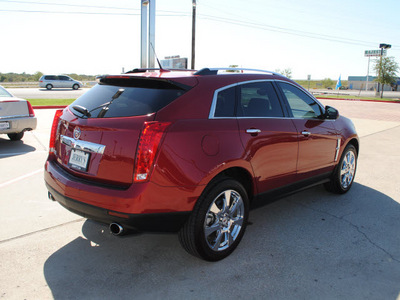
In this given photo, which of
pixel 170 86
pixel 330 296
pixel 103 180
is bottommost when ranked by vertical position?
pixel 330 296

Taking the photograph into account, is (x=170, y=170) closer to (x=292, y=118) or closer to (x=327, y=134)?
(x=292, y=118)

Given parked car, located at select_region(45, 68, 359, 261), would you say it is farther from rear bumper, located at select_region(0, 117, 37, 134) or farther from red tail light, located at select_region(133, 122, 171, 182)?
rear bumper, located at select_region(0, 117, 37, 134)

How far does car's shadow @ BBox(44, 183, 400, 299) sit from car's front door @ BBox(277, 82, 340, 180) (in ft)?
2.30

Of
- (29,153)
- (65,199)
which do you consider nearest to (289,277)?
(65,199)

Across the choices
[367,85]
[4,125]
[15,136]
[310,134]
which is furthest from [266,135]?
[367,85]

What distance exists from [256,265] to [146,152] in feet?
4.87

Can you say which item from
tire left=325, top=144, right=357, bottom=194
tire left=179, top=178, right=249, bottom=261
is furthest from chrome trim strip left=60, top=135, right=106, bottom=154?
tire left=325, top=144, right=357, bottom=194

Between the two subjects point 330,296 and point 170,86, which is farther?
point 170,86

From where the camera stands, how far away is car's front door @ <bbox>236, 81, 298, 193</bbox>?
345 centimetres

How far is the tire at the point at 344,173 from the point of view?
5086 millimetres

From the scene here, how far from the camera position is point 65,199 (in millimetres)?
3078

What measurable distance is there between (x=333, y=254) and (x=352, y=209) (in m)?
1.46

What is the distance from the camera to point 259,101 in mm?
3742

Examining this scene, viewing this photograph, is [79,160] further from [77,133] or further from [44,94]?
[44,94]
